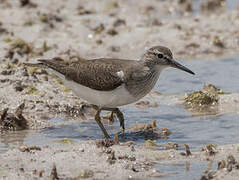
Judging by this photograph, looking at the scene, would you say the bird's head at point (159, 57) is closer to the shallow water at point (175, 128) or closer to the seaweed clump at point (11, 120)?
the shallow water at point (175, 128)

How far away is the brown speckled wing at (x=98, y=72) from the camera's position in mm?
9234

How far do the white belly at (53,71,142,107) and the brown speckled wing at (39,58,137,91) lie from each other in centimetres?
7

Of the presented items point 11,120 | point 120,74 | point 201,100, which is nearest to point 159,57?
point 120,74

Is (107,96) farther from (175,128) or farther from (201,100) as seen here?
(201,100)

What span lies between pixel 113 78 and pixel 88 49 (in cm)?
540

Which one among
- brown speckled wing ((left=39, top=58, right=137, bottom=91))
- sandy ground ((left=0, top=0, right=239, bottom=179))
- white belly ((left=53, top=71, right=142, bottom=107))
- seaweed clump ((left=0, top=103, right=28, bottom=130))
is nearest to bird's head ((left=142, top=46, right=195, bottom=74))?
brown speckled wing ((left=39, top=58, right=137, bottom=91))

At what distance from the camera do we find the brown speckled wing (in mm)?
9234

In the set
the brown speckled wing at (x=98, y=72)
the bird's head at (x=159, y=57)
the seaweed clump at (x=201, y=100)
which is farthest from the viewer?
the seaweed clump at (x=201, y=100)

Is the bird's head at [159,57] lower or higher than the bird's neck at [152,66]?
higher

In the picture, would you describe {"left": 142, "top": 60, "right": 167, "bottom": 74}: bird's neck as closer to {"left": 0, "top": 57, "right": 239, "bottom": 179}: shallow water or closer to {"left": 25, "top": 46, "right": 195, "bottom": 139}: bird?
{"left": 25, "top": 46, "right": 195, "bottom": 139}: bird

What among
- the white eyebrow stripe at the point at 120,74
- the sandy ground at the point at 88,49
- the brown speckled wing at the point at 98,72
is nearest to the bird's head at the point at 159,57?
the brown speckled wing at the point at 98,72

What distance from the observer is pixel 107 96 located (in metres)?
9.22

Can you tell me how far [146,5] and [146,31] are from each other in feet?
8.24

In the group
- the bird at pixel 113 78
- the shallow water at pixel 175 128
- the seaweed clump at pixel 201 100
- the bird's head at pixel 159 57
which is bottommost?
the shallow water at pixel 175 128
